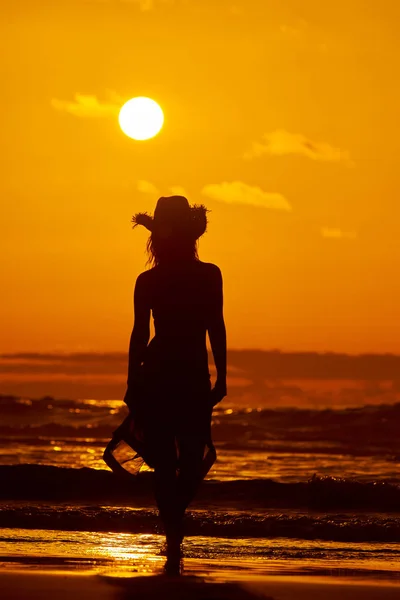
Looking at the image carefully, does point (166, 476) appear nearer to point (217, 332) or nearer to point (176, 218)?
point (217, 332)

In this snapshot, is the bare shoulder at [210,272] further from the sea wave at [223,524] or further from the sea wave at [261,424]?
the sea wave at [261,424]

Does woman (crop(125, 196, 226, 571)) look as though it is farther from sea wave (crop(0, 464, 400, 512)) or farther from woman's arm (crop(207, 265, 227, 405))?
sea wave (crop(0, 464, 400, 512))

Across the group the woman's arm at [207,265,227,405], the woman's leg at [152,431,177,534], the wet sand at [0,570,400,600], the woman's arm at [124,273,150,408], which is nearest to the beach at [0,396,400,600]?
the wet sand at [0,570,400,600]

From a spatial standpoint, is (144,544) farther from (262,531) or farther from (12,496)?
(12,496)

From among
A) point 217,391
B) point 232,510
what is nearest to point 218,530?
point 232,510

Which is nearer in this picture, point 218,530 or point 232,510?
point 218,530

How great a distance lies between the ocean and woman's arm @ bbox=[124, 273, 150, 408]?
123 cm

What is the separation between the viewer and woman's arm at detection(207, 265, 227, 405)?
7.04 m

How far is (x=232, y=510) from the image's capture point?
12586 mm

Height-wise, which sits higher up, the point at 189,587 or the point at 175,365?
the point at 175,365

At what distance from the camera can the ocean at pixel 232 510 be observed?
8.65 m

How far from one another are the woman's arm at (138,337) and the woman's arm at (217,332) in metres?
0.42

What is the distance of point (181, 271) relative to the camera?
23.2 ft

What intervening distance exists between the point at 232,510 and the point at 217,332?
5943mm
